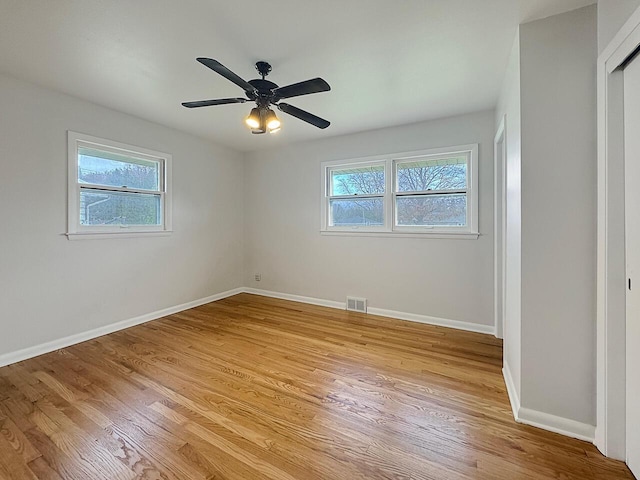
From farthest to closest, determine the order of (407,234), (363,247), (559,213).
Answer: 1. (363,247)
2. (407,234)
3. (559,213)

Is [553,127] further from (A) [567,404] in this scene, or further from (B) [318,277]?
(B) [318,277]

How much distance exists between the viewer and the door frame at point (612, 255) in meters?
1.48

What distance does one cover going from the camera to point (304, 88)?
1950 millimetres

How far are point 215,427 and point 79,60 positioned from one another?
9.63 feet

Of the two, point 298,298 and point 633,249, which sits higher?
point 633,249

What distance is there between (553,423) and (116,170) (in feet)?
15.2

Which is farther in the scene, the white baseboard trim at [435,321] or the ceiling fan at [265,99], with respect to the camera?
the white baseboard trim at [435,321]

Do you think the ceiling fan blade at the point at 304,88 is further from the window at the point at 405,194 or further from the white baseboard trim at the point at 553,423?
the white baseboard trim at the point at 553,423

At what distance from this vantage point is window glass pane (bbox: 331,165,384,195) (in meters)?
4.00

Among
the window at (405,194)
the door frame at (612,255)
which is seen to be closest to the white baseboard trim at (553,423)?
the door frame at (612,255)

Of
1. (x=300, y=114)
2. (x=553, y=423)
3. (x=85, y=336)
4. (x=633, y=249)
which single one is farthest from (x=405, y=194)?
(x=85, y=336)

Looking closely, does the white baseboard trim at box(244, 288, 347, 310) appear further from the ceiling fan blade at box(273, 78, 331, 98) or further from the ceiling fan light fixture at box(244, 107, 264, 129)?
the ceiling fan blade at box(273, 78, 331, 98)

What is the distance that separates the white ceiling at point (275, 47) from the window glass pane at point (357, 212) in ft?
4.34

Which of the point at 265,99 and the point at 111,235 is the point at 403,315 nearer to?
the point at 265,99
